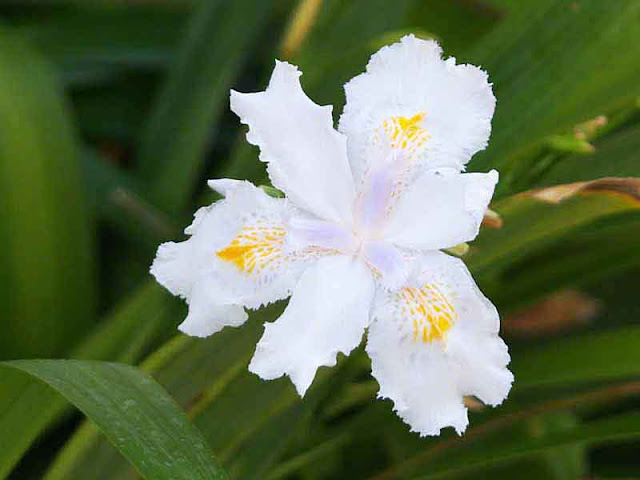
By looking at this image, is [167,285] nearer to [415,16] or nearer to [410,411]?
[410,411]

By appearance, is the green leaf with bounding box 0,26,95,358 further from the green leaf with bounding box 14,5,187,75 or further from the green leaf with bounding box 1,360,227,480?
the green leaf with bounding box 1,360,227,480

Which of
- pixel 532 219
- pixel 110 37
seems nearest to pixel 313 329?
pixel 532 219

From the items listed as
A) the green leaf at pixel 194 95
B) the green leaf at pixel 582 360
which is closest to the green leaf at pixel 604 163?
the green leaf at pixel 582 360

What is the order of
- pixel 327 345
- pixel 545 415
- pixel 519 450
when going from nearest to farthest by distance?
pixel 327 345 → pixel 519 450 → pixel 545 415

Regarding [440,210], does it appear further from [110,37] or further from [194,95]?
[110,37]

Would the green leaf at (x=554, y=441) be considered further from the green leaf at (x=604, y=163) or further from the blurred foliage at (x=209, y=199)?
the green leaf at (x=604, y=163)

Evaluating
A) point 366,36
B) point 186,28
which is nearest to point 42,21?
point 186,28

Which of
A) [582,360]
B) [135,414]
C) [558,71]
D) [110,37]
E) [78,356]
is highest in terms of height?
[110,37]
